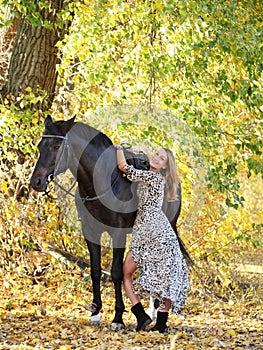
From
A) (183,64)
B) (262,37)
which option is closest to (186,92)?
(183,64)

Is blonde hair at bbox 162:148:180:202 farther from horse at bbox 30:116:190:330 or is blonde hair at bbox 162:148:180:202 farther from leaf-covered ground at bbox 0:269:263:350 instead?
leaf-covered ground at bbox 0:269:263:350

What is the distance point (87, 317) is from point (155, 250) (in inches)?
57.5

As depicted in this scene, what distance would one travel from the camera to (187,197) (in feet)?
27.9

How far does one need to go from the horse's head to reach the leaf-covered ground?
4.25 feet

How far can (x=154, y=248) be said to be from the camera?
230 inches

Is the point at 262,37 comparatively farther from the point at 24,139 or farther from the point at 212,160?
the point at 24,139

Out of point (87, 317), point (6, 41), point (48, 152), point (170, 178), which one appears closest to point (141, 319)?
point (87, 317)

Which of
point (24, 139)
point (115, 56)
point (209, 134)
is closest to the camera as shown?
point (209, 134)

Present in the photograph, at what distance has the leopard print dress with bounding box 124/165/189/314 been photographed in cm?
579

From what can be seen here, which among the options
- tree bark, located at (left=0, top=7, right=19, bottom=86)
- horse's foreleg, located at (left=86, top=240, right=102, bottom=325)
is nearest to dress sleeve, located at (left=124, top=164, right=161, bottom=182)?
horse's foreleg, located at (left=86, top=240, right=102, bottom=325)

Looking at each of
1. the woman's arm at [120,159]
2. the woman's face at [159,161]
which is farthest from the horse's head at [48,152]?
the woman's face at [159,161]

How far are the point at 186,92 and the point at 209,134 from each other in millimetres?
698

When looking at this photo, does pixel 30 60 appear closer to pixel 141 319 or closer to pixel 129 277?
pixel 129 277

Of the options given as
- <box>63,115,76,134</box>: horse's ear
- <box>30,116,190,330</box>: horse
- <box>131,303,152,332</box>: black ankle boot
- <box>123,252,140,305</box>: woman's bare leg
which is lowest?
<box>131,303,152,332</box>: black ankle boot
